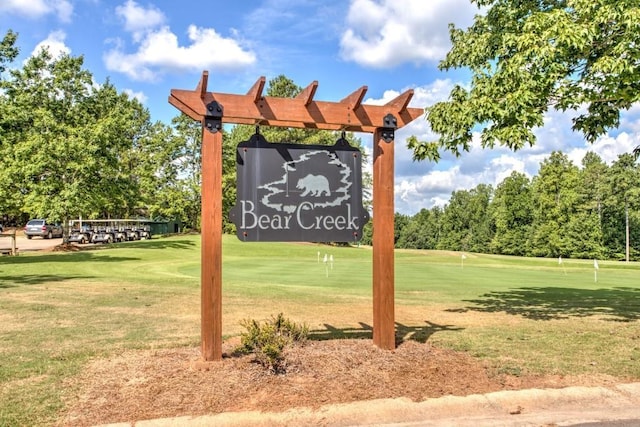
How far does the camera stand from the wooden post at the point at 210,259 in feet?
19.4

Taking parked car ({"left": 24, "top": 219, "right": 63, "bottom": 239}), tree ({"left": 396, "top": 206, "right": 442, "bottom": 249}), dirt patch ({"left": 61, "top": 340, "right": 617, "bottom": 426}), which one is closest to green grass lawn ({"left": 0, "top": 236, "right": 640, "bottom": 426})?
dirt patch ({"left": 61, "top": 340, "right": 617, "bottom": 426})

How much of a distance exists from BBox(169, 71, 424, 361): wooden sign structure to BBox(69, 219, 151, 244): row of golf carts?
37.7 meters

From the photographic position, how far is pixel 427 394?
16.6 ft

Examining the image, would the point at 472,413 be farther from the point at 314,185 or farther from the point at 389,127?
the point at 389,127

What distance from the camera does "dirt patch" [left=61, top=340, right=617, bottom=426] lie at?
4.70m

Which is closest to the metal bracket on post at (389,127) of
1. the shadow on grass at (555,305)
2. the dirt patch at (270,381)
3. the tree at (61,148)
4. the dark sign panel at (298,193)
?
the dark sign panel at (298,193)

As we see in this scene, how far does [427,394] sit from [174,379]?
262cm

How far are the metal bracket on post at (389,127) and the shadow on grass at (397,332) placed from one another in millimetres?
2841

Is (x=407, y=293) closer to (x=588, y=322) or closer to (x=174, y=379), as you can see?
(x=588, y=322)

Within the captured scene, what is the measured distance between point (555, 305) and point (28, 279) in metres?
15.6

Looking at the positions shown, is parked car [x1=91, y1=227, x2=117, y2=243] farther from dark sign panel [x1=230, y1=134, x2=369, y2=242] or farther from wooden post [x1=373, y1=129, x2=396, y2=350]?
wooden post [x1=373, y1=129, x2=396, y2=350]

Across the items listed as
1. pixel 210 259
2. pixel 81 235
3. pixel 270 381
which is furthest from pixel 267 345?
pixel 81 235

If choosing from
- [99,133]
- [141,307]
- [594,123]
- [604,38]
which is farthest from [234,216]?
[99,133]

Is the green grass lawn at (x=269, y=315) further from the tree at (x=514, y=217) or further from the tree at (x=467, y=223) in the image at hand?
the tree at (x=467, y=223)
